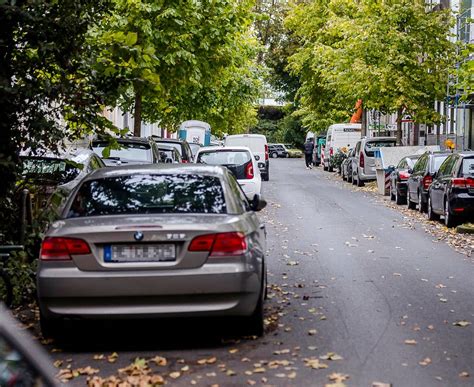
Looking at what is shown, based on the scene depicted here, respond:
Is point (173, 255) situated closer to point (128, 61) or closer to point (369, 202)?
point (128, 61)

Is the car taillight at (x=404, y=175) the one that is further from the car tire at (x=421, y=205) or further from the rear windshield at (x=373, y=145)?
the rear windshield at (x=373, y=145)

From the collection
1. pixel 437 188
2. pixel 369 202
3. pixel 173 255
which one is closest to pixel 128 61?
pixel 173 255

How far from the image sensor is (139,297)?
Result: 7031 millimetres

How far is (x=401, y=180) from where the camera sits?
89.1 feet

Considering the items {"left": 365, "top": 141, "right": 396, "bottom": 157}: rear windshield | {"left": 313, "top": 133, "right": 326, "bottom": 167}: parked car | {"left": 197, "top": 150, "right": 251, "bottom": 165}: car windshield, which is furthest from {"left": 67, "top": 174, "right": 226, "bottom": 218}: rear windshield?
{"left": 313, "top": 133, "right": 326, "bottom": 167}: parked car

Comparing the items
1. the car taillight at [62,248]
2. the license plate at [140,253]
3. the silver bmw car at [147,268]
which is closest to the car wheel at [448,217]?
the silver bmw car at [147,268]

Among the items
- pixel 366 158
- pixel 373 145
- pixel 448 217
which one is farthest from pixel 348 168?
pixel 448 217

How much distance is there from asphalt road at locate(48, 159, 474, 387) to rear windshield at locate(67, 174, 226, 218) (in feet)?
3.58

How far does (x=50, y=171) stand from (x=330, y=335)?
20.3 ft

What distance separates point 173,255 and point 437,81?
108 feet

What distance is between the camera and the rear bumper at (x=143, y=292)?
6984mm

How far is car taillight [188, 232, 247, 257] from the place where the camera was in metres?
7.06

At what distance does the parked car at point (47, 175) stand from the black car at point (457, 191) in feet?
25.5

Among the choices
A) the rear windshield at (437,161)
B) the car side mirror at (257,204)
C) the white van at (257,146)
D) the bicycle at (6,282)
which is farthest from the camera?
the white van at (257,146)
